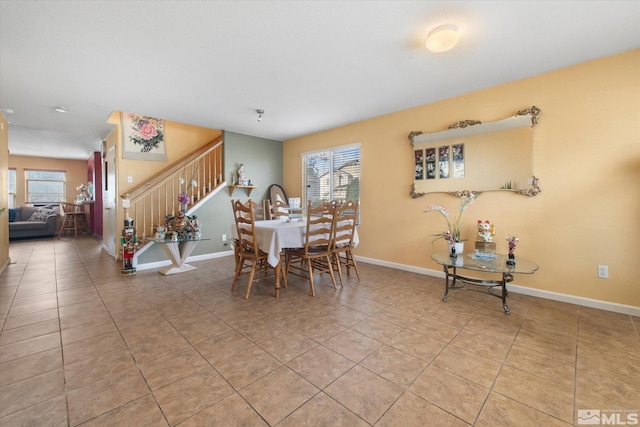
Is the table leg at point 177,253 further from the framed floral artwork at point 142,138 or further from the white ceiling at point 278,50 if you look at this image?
the white ceiling at point 278,50

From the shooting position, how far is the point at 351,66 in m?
2.70

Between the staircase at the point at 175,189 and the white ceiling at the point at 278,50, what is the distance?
1278mm

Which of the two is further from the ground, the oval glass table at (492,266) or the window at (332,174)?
the window at (332,174)

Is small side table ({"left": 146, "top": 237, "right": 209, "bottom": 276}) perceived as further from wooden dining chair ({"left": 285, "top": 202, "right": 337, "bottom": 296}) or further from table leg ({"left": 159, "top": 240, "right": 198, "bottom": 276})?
wooden dining chair ({"left": 285, "top": 202, "right": 337, "bottom": 296})

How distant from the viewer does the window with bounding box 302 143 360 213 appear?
4.68 metres

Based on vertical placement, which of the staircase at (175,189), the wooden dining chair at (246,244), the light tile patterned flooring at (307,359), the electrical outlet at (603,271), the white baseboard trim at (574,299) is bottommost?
the light tile patterned flooring at (307,359)

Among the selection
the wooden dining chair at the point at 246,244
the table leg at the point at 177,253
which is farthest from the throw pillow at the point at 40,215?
the wooden dining chair at the point at 246,244

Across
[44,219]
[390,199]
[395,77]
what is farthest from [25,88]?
[44,219]

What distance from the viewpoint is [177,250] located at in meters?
3.86

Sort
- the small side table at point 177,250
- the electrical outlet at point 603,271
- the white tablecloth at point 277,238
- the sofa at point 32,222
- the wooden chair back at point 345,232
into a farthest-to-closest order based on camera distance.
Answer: the sofa at point 32,222 → the small side table at point 177,250 → the wooden chair back at point 345,232 → the white tablecloth at point 277,238 → the electrical outlet at point 603,271

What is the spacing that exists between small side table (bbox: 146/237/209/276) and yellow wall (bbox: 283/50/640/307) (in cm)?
341

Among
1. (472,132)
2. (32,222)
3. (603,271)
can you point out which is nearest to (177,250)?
(472,132)

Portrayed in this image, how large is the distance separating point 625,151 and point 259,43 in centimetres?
342

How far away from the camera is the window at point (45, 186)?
8.35 meters
